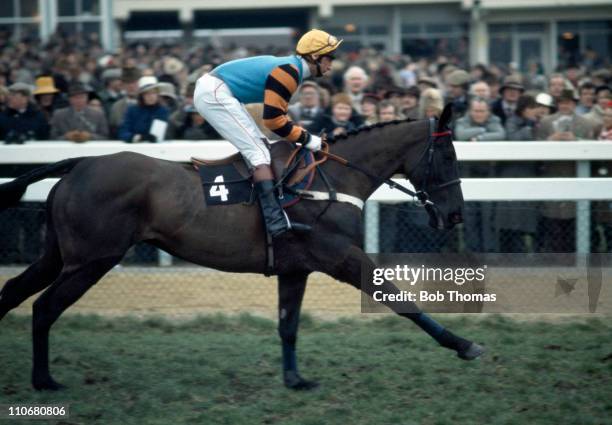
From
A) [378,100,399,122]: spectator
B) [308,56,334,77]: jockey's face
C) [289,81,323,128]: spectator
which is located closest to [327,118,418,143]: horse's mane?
[308,56,334,77]: jockey's face

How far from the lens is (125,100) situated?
964cm

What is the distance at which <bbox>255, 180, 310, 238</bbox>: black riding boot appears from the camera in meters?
5.28

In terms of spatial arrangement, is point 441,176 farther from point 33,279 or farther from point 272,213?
point 33,279

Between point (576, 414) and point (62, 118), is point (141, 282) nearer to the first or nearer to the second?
point (62, 118)

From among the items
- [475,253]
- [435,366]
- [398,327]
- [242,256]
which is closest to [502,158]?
[475,253]

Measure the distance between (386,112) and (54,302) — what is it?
13.5 ft

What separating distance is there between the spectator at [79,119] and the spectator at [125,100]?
27cm

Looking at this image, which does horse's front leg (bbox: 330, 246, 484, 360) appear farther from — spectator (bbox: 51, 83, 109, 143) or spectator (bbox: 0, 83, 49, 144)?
spectator (bbox: 0, 83, 49, 144)

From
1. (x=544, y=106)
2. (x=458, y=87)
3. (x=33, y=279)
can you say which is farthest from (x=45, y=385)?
(x=458, y=87)

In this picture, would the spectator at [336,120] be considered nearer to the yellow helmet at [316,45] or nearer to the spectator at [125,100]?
the spectator at [125,100]

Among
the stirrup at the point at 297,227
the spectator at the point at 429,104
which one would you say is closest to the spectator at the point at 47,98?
the spectator at the point at 429,104

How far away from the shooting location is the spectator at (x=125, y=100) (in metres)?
9.38

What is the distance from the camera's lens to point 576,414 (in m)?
4.85

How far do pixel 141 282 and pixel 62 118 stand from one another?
7.10ft
